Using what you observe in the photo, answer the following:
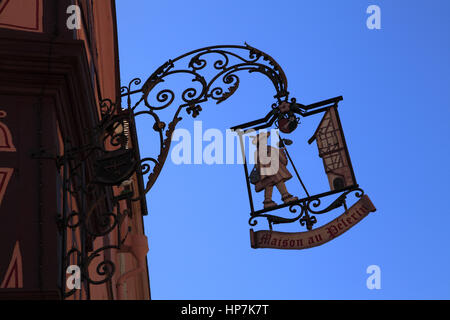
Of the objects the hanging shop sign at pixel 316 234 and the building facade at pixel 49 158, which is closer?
the building facade at pixel 49 158

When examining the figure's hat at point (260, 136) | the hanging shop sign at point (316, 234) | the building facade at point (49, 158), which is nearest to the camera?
the building facade at point (49, 158)

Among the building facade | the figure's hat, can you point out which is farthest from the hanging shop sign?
the building facade

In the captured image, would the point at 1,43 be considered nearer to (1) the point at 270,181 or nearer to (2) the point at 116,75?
(1) the point at 270,181

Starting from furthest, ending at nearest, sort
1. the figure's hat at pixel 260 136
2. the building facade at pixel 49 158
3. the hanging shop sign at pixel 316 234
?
the figure's hat at pixel 260 136, the hanging shop sign at pixel 316 234, the building facade at pixel 49 158

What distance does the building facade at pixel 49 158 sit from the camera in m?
5.99

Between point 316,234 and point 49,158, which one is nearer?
point 49,158

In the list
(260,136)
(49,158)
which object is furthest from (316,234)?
(49,158)

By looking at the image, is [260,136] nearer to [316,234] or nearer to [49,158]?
[316,234]

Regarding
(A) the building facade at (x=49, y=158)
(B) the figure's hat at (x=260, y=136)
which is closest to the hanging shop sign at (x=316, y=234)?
(B) the figure's hat at (x=260, y=136)

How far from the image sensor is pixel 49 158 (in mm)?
6402

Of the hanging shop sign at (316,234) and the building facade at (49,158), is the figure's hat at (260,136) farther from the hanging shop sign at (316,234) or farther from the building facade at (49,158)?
the building facade at (49,158)

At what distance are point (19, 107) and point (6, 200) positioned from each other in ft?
2.88

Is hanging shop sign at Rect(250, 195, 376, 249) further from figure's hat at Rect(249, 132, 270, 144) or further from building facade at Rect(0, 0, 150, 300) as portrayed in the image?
building facade at Rect(0, 0, 150, 300)

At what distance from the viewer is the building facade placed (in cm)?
599
